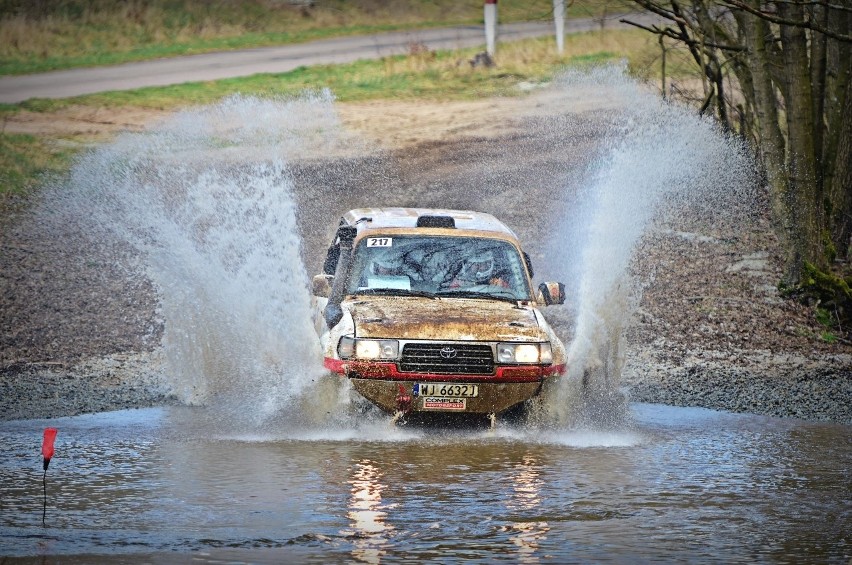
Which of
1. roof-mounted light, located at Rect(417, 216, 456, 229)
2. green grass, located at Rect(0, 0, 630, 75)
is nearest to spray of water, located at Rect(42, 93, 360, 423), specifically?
roof-mounted light, located at Rect(417, 216, 456, 229)

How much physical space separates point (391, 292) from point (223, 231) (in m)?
8.21

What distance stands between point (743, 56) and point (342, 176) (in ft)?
24.9

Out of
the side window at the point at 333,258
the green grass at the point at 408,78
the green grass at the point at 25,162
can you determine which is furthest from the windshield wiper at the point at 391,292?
the green grass at the point at 408,78

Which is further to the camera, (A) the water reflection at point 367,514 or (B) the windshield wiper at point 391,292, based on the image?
(B) the windshield wiper at point 391,292

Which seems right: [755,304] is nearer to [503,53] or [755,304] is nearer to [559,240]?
[559,240]

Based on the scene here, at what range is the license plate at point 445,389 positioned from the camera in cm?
1080

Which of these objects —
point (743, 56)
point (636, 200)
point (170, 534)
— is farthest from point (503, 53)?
point (170, 534)

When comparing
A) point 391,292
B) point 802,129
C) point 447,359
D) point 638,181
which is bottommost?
point 447,359

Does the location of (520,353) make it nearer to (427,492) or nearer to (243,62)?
(427,492)

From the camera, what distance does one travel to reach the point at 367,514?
848 cm

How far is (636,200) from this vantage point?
22.1 metres

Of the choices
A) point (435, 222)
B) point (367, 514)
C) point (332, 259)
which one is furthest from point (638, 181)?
point (367, 514)

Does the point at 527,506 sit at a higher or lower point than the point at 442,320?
lower

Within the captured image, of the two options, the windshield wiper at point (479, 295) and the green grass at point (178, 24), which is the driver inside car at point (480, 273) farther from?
the green grass at point (178, 24)
